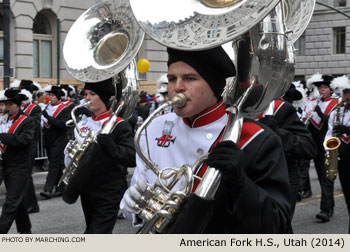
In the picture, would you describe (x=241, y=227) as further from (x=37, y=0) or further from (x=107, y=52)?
(x=37, y=0)

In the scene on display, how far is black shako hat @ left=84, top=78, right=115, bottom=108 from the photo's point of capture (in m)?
5.48

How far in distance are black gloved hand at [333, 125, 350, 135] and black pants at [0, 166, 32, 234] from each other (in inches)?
154

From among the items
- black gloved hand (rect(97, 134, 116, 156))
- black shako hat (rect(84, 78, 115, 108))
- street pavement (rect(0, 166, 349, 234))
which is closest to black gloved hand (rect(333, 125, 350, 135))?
street pavement (rect(0, 166, 349, 234))

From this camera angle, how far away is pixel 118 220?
802 centimetres

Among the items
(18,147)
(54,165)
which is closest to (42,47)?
(54,165)

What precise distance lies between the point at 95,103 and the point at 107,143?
68cm

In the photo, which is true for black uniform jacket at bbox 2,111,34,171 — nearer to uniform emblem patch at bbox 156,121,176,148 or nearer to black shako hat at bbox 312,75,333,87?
uniform emblem patch at bbox 156,121,176,148

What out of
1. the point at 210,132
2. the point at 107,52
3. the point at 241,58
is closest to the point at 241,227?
the point at 210,132

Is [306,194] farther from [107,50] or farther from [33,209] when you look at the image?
[107,50]

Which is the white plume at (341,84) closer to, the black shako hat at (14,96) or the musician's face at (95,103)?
the musician's face at (95,103)

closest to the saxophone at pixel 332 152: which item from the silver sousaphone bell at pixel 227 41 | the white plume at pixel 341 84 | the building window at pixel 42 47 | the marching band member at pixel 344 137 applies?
the marching band member at pixel 344 137

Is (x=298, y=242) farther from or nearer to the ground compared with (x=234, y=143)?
nearer to the ground

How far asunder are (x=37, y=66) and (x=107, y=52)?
1704cm

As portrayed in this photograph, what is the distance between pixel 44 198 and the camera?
9820mm
